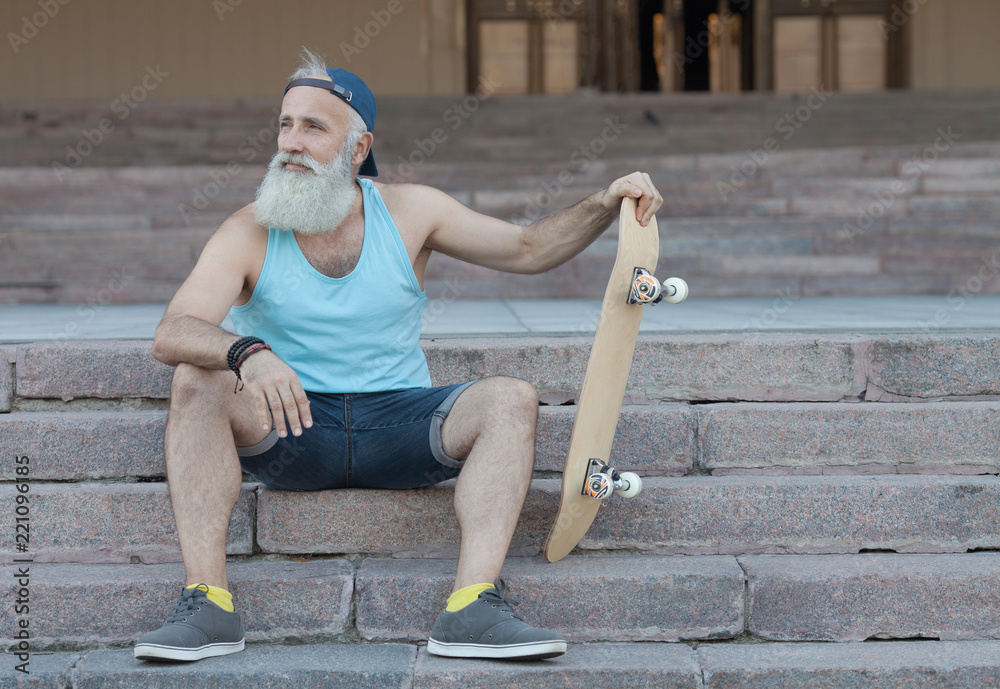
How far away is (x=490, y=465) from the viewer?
216cm

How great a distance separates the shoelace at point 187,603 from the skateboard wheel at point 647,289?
1.19 m

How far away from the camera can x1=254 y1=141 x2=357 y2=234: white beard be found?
7.57ft

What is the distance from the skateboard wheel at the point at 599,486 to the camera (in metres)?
2.16

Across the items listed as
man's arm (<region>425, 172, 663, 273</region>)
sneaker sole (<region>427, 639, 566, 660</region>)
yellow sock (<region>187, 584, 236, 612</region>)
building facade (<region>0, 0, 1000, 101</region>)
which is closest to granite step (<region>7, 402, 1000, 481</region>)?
man's arm (<region>425, 172, 663, 273</region>)

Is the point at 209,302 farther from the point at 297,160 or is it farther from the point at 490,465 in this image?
the point at 490,465

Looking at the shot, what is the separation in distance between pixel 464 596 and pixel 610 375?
619 mm

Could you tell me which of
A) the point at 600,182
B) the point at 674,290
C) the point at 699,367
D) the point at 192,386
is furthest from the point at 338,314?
the point at 600,182

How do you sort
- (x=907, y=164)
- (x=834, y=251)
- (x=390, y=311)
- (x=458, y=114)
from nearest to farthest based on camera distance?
1. (x=390, y=311)
2. (x=834, y=251)
3. (x=907, y=164)
4. (x=458, y=114)

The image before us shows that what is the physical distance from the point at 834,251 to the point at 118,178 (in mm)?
5237

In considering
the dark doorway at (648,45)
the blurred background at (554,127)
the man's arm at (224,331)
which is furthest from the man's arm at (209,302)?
the dark doorway at (648,45)

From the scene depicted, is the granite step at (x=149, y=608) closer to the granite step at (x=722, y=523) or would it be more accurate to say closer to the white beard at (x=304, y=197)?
the granite step at (x=722, y=523)

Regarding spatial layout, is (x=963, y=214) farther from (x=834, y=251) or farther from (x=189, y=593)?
(x=189, y=593)

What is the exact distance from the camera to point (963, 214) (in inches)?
245

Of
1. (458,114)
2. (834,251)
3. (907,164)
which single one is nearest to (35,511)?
(834,251)
